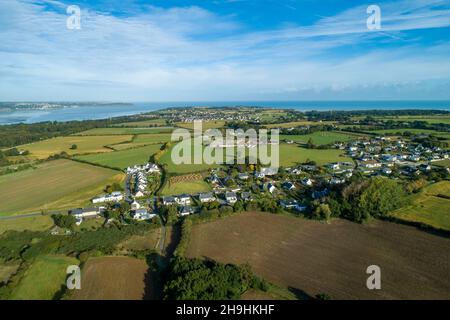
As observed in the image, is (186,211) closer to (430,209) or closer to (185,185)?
(185,185)

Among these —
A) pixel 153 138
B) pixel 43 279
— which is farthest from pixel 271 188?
pixel 153 138

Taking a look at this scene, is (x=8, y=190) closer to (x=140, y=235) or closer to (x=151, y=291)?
(x=140, y=235)

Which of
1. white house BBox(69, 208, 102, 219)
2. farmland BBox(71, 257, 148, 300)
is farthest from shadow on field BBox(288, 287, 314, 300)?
white house BBox(69, 208, 102, 219)

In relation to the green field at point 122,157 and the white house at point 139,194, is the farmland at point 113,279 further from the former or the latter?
the green field at point 122,157

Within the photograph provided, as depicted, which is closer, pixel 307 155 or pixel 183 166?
pixel 183 166

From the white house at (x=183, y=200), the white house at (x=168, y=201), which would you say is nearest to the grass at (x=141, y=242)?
the white house at (x=168, y=201)

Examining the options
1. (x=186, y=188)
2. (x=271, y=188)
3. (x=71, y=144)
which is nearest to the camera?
(x=271, y=188)

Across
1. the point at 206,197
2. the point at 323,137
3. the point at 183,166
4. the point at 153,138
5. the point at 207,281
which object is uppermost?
the point at 323,137

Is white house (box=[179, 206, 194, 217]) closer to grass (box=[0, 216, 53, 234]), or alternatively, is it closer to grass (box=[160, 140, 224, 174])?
grass (box=[0, 216, 53, 234])
